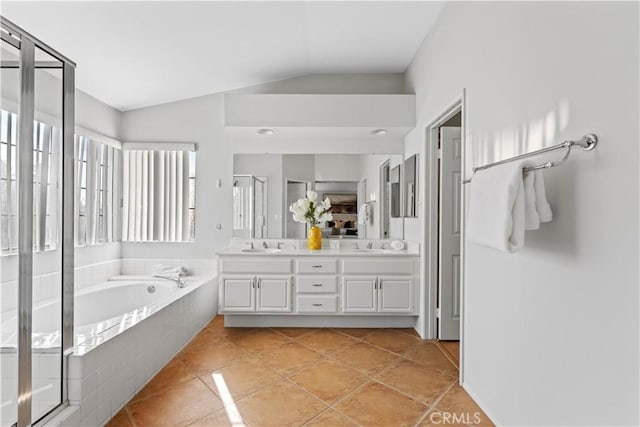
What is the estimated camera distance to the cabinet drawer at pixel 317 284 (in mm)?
3521

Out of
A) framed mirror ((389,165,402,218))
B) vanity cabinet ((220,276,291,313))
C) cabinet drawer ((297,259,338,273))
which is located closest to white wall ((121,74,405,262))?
vanity cabinet ((220,276,291,313))

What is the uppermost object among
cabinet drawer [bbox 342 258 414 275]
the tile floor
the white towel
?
cabinet drawer [bbox 342 258 414 275]

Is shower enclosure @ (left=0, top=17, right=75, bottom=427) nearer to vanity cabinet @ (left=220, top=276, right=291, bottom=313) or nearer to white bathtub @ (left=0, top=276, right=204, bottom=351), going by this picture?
white bathtub @ (left=0, top=276, right=204, bottom=351)

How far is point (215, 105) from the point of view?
13.6 feet

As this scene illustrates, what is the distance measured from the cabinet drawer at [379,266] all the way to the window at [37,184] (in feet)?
7.80

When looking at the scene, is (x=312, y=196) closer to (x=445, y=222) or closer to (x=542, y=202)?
(x=445, y=222)

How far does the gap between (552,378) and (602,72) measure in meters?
1.16

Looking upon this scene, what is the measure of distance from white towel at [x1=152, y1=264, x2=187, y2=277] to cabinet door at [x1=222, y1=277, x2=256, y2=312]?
0.78 m

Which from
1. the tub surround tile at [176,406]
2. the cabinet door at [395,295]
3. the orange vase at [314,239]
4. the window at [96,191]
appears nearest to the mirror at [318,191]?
the orange vase at [314,239]

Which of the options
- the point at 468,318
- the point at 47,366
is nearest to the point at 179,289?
the point at 47,366

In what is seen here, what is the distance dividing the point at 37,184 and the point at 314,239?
103 inches

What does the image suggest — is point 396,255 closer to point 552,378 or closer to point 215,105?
point 552,378

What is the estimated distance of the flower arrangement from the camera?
154 inches

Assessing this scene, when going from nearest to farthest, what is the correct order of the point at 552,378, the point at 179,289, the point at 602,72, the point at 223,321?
1. the point at 602,72
2. the point at 552,378
3. the point at 179,289
4. the point at 223,321
